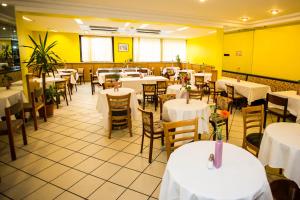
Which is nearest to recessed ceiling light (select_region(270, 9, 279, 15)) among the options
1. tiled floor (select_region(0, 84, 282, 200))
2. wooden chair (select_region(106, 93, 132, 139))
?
tiled floor (select_region(0, 84, 282, 200))

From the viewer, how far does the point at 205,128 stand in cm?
351

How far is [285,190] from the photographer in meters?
2.22

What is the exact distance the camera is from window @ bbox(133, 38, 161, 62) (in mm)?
12578

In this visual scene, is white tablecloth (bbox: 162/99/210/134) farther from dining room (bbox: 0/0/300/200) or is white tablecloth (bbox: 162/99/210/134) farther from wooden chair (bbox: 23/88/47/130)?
wooden chair (bbox: 23/88/47/130)

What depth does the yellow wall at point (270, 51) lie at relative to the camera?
6062mm

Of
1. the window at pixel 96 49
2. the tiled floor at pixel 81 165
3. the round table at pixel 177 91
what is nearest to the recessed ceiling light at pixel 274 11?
the round table at pixel 177 91

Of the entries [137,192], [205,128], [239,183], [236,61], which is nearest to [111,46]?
[236,61]

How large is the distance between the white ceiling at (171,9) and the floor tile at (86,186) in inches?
164

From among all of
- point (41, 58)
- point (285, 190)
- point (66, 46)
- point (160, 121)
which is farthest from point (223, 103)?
point (66, 46)

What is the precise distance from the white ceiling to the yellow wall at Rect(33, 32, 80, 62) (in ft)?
20.7

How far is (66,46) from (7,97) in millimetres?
7960

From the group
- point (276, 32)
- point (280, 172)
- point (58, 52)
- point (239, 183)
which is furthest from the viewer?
point (58, 52)

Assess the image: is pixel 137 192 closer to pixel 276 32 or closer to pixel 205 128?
pixel 205 128

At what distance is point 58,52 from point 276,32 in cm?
1035
